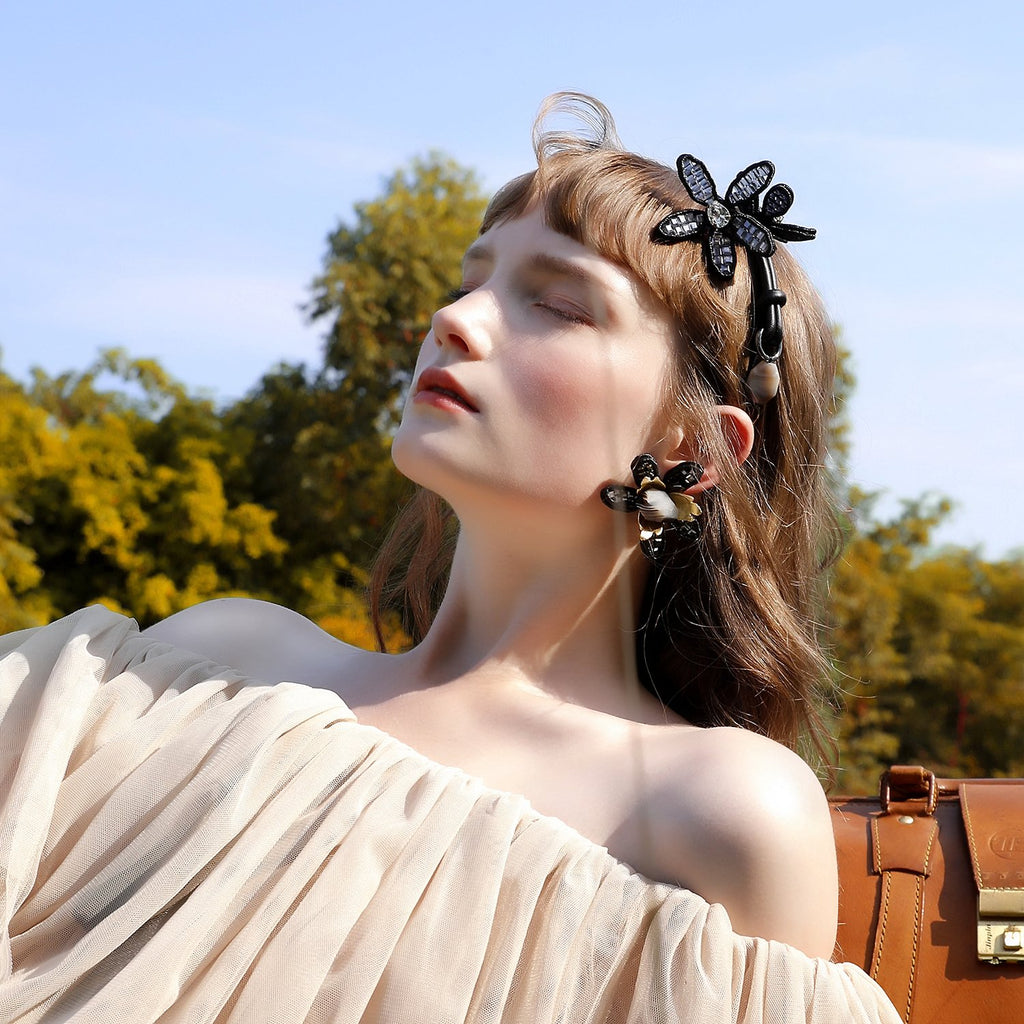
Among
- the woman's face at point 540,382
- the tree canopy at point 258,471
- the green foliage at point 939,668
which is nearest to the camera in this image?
the woman's face at point 540,382

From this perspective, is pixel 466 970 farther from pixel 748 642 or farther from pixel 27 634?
pixel 27 634

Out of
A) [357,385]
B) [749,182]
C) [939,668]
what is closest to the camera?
[749,182]

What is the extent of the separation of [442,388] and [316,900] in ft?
2.20

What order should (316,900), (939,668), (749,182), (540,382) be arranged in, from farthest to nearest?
(939,668), (749,182), (540,382), (316,900)

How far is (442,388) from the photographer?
1637 millimetres

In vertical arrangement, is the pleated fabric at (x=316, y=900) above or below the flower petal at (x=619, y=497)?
below

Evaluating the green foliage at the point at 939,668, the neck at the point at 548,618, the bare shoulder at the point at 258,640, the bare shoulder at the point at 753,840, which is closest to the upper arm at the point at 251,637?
the bare shoulder at the point at 258,640

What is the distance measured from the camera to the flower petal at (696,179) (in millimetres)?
1767

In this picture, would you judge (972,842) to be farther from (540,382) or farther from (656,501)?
(540,382)

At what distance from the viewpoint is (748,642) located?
1.79m

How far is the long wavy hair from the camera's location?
1.71 metres

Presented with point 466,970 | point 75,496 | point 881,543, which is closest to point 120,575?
point 75,496

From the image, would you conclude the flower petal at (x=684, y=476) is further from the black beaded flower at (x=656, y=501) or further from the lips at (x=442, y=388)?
the lips at (x=442, y=388)

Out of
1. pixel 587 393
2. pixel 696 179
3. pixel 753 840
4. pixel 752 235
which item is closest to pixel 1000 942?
pixel 753 840
